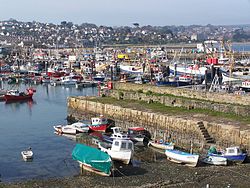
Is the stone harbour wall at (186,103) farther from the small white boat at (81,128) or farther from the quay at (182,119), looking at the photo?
the small white boat at (81,128)

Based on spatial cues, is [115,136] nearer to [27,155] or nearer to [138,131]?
[138,131]

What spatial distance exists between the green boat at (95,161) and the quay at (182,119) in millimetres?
6407

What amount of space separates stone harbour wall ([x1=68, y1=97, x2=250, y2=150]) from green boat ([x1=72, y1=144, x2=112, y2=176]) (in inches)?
258

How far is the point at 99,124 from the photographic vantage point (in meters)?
31.3

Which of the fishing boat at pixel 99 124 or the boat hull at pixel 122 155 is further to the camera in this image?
the fishing boat at pixel 99 124


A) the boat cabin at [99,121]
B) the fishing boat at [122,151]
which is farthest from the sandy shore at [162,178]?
the boat cabin at [99,121]

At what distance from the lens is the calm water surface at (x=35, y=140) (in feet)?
75.0

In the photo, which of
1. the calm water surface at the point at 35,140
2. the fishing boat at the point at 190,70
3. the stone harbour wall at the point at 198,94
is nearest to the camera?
the calm water surface at the point at 35,140

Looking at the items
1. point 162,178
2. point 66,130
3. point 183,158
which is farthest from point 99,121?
point 162,178

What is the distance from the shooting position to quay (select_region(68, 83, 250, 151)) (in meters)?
24.9

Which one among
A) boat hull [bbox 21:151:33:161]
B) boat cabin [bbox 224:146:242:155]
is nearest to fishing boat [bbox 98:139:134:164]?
boat hull [bbox 21:151:33:161]

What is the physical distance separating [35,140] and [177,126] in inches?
A: 343

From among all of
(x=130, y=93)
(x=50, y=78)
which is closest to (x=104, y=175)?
(x=130, y=93)

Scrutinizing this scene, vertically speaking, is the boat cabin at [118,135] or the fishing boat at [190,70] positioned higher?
the fishing boat at [190,70]
